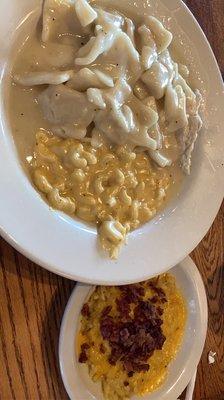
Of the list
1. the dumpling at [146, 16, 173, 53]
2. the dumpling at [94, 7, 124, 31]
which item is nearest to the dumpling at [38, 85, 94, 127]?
the dumpling at [94, 7, 124, 31]

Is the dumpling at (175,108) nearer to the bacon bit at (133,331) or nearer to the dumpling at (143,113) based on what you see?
the dumpling at (143,113)

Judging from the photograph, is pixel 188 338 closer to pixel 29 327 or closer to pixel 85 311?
pixel 85 311

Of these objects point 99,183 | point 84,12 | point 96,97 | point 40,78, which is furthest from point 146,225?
point 84,12

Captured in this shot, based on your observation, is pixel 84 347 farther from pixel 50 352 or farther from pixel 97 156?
pixel 97 156

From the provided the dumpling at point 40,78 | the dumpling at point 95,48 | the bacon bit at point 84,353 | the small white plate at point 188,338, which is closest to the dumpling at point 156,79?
the dumpling at point 95,48

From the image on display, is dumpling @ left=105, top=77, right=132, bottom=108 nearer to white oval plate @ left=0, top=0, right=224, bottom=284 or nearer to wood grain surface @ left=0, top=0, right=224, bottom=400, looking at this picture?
white oval plate @ left=0, top=0, right=224, bottom=284

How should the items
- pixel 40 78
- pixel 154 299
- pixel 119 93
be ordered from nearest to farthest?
1. pixel 40 78
2. pixel 119 93
3. pixel 154 299

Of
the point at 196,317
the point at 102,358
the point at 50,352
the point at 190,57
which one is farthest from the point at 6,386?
the point at 190,57
